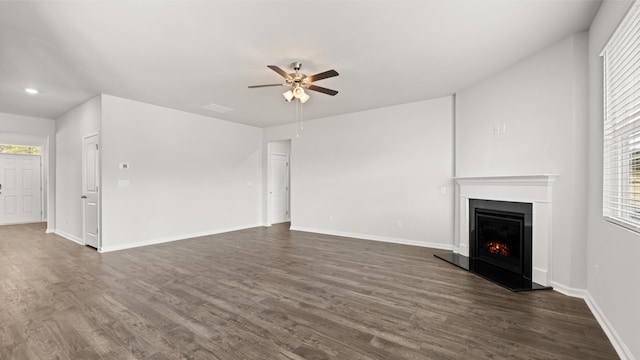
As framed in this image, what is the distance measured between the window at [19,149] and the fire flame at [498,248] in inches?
A: 484

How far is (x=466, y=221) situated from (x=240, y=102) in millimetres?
4587

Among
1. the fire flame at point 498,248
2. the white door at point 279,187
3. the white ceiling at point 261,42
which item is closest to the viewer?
the white ceiling at point 261,42

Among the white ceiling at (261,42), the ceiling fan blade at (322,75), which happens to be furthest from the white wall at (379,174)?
the ceiling fan blade at (322,75)

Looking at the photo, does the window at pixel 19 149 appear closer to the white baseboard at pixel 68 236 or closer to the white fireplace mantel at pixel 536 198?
the white baseboard at pixel 68 236

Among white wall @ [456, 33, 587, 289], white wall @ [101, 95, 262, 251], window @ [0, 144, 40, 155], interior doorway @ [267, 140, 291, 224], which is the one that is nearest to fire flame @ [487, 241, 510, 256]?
white wall @ [456, 33, 587, 289]

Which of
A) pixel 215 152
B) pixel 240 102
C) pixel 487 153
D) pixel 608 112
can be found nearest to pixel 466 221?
pixel 487 153

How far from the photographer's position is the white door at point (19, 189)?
7.94 m

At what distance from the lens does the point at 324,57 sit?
11.1 ft

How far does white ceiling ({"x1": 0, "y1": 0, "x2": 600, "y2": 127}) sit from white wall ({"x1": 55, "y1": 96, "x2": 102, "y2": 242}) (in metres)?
0.67

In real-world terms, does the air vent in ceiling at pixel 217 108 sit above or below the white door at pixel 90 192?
above

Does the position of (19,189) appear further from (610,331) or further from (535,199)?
(610,331)

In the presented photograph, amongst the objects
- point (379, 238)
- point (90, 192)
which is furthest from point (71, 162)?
point (379, 238)

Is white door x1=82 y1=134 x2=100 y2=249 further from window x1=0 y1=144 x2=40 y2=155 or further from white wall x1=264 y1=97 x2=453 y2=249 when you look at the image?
window x1=0 y1=144 x2=40 y2=155

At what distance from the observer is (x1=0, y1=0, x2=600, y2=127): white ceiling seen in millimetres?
2469
